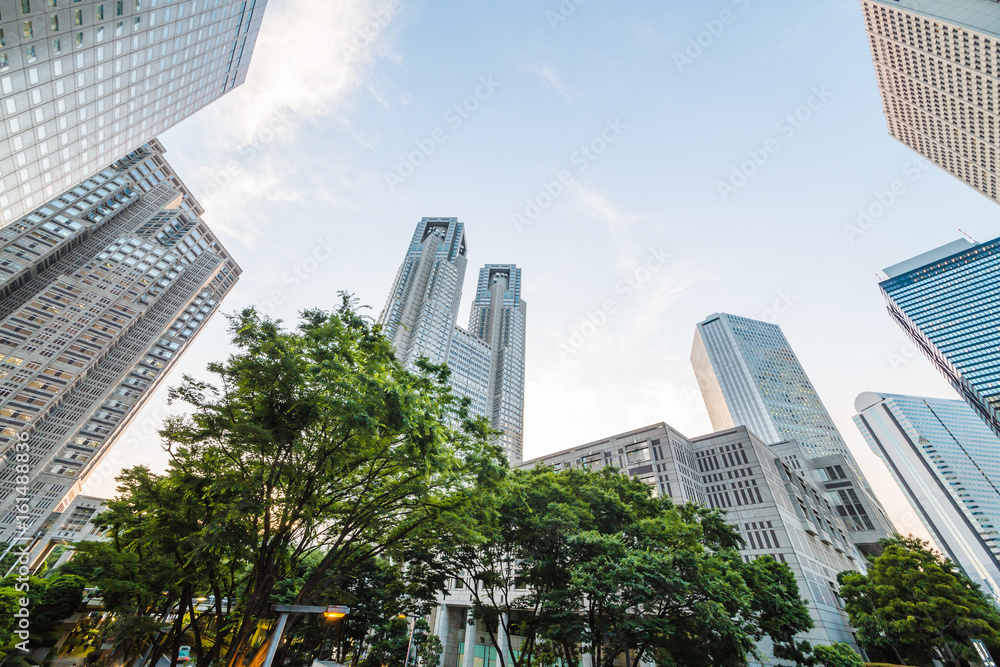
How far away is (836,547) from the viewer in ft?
190

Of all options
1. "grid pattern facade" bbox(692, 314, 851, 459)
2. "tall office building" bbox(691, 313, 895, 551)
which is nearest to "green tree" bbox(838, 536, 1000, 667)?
"tall office building" bbox(691, 313, 895, 551)

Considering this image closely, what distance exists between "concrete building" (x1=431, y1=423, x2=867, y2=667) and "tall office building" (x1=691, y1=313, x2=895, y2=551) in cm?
5633

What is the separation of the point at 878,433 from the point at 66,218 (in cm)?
25227

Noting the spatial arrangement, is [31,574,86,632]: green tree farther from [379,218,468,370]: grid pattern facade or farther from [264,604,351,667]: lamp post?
[379,218,468,370]: grid pattern facade

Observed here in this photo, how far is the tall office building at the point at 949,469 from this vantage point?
122 meters

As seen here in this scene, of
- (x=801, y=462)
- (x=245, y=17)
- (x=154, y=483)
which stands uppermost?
(x=245, y=17)

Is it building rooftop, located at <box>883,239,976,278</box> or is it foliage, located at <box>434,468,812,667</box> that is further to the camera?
building rooftop, located at <box>883,239,976,278</box>

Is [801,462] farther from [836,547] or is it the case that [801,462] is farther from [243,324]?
[243,324]

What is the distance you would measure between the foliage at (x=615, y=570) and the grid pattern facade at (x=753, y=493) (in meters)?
23.8

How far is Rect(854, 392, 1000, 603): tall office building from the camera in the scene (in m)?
122

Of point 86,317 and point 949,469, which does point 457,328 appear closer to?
point 86,317

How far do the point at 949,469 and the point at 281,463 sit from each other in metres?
201

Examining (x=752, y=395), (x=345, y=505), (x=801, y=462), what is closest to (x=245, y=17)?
(x=345, y=505)

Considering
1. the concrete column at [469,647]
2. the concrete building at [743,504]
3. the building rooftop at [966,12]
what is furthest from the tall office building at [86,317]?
the building rooftop at [966,12]
